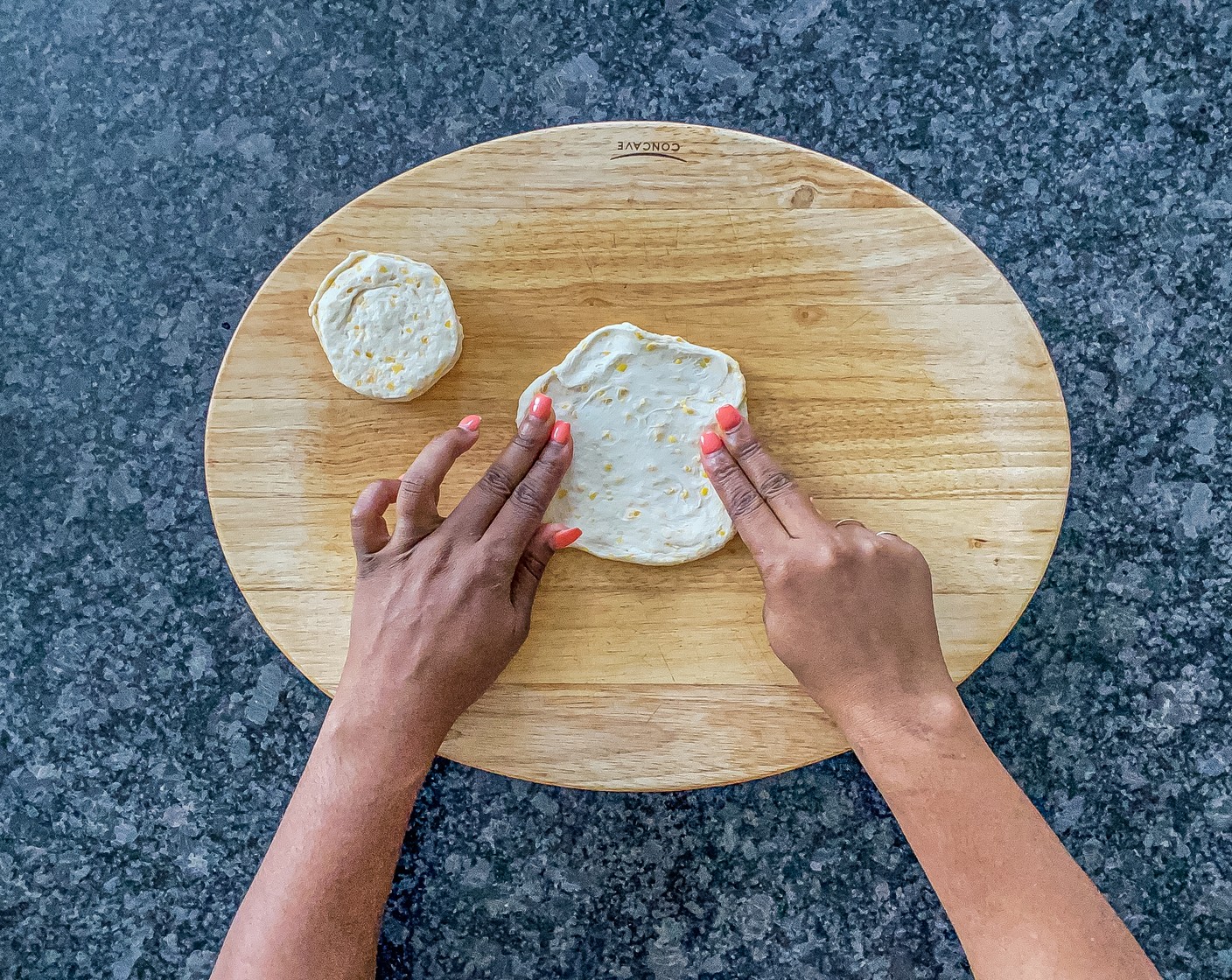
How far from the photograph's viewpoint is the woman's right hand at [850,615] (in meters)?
1.11

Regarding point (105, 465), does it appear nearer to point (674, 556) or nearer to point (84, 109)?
point (84, 109)

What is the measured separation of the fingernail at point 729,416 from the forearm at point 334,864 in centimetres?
58

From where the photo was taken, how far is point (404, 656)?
113 centimetres

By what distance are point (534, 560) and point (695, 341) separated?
0.38 m

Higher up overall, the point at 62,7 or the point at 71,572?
the point at 62,7

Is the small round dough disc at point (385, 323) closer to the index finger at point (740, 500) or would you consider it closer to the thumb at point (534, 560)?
the thumb at point (534, 560)

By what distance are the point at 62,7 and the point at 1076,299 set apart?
75.8 inches

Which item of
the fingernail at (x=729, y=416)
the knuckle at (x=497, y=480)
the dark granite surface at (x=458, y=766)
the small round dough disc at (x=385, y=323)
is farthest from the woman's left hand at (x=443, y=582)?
the dark granite surface at (x=458, y=766)

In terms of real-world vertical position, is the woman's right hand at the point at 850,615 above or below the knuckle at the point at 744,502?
below

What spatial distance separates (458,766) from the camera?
4.98ft

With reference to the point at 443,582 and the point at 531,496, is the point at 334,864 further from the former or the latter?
the point at 531,496

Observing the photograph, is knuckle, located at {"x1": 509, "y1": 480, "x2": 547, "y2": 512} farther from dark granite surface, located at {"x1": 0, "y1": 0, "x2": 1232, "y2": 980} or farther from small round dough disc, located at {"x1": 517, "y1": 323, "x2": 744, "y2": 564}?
dark granite surface, located at {"x1": 0, "y1": 0, "x2": 1232, "y2": 980}

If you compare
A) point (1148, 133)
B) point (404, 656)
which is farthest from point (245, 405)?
point (1148, 133)

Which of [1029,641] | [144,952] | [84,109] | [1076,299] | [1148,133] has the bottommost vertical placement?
[144,952]
